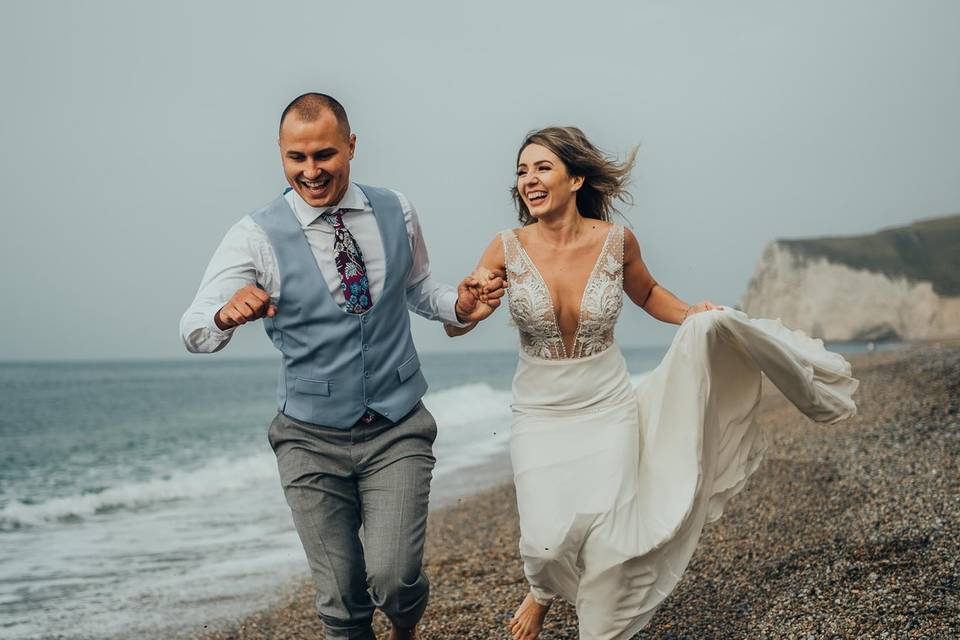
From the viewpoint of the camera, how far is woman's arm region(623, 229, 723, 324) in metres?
4.82

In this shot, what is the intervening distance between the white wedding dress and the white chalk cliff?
51.5m

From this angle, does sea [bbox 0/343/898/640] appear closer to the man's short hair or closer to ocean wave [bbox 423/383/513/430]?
ocean wave [bbox 423/383/513/430]

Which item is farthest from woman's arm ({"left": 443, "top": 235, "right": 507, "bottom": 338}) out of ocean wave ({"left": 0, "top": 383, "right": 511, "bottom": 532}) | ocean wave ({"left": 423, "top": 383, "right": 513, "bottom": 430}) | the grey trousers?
ocean wave ({"left": 423, "top": 383, "right": 513, "bottom": 430})

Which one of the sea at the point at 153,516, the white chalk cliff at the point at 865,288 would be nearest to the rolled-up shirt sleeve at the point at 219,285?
the sea at the point at 153,516

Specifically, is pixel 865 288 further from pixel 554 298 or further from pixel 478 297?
pixel 478 297

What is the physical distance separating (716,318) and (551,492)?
1.22m

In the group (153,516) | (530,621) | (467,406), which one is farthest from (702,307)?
(467,406)

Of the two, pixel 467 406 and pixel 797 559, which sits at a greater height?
pixel 797 559

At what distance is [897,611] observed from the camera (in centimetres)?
468

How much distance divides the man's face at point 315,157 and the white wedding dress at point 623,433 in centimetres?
116

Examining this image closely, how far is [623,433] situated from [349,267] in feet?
5.09

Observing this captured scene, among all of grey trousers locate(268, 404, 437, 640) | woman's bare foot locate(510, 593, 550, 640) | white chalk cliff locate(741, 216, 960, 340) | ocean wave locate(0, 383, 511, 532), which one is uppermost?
grey trousers locate(268, 404, 437, 640)

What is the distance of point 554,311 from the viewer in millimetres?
4578

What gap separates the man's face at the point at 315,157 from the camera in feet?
12.8
